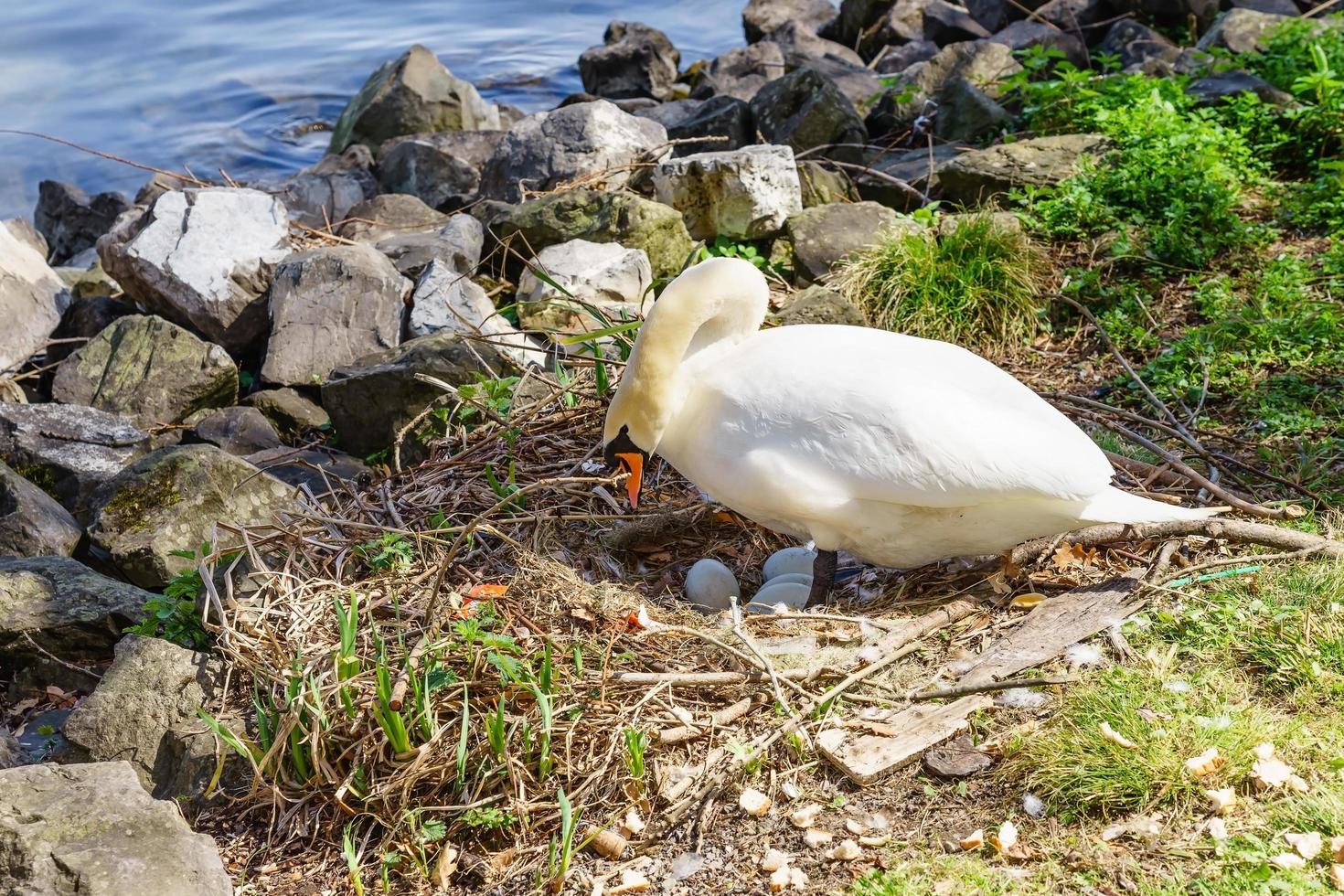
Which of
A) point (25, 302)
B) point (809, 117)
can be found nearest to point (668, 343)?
point (809, 117)

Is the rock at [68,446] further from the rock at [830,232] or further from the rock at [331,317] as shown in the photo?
the rock at [830,232]

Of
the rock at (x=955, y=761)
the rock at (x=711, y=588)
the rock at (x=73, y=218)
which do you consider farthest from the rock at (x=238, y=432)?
the rock at (x=73, y=218)

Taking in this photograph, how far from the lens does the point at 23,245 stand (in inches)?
388

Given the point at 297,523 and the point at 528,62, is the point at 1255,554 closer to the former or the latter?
the point at 297,523

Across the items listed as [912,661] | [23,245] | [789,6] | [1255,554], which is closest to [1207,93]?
[1255,554]

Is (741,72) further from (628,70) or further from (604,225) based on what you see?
(604,225)

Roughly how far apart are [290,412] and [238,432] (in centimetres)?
33

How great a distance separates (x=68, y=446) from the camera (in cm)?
738

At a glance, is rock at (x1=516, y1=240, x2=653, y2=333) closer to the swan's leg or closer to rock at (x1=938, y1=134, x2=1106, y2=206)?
rock at (x1=938, y1=134, x2=1106, y2=206)

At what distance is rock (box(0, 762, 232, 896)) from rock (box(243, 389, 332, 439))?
4155mm

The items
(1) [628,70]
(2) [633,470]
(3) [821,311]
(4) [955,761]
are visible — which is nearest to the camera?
(4) [955,761]

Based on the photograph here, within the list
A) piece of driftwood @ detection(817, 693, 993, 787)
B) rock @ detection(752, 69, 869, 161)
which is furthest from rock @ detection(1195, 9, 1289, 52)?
piece of driftwood @ detection(817, 693, 993, 787)

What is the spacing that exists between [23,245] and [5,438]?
3135 mm

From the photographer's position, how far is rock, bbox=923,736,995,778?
3777 millimetres
